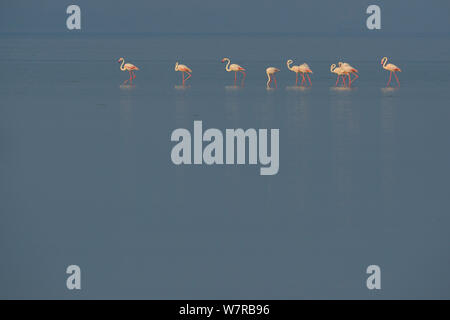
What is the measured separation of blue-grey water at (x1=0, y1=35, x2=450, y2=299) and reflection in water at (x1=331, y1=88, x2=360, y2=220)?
25mm

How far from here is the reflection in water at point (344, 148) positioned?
363 inches

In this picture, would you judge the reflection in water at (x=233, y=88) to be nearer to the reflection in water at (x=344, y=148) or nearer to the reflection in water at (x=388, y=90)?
the reflection in water at (x=388, y=90)

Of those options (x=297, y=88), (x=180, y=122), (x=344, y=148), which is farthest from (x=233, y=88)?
(x=344, y=148)

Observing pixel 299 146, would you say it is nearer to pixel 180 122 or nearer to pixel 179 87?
pixel 180 122

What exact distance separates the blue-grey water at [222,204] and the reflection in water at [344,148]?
0.03 metres

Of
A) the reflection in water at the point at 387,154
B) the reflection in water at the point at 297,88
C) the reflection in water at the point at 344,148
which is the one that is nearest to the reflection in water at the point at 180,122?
the reflection in water at the point at 344,148

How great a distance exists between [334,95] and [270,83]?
3152 millimetres

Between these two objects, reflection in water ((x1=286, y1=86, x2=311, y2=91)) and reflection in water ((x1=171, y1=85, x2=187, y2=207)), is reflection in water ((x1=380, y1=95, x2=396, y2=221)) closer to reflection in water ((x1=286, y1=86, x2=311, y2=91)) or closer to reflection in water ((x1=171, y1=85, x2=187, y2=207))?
reflection in water ((x1=171, y1=85, x2=187, y2=207))

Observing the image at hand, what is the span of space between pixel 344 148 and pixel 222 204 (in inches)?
112

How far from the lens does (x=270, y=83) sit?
20.9m

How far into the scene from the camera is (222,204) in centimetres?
894

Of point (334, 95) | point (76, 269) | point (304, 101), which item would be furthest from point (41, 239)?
point (334, 95)

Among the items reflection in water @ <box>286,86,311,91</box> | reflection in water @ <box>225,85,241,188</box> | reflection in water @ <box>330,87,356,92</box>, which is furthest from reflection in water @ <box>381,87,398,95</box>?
reflection in water @ <box>225,85,241,188</box>

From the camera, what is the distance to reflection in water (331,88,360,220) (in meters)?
9.21
